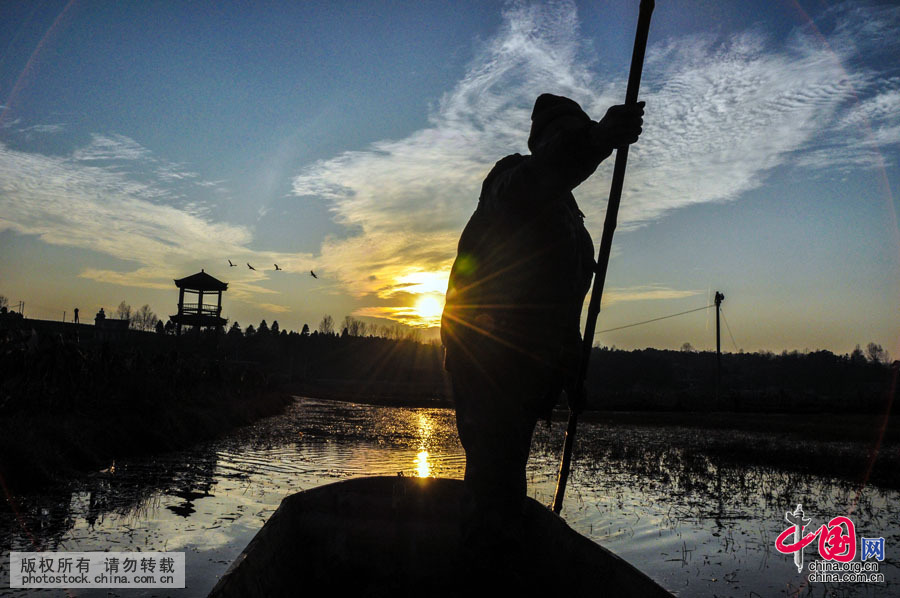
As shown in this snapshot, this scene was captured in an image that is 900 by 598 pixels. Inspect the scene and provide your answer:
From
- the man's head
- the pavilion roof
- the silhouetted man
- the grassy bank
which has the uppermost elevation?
the pavilion roof

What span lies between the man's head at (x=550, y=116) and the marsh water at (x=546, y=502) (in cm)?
489

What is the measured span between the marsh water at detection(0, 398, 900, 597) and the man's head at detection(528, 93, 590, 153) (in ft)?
16.0

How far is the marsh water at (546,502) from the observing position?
652cm

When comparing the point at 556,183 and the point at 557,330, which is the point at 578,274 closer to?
the point at 557,330

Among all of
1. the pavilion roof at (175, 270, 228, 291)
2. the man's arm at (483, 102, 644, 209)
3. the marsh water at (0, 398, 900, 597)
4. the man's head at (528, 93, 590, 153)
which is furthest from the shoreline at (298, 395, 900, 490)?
the pavilion roof at (175, 270, 228, 291)

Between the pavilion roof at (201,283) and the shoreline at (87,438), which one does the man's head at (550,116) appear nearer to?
the shoreline at (87,438)

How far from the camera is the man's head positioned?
103 inches

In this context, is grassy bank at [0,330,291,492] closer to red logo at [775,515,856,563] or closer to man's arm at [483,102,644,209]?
man's arm at [483,102,644,209]

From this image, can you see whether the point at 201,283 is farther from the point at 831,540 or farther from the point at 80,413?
the point at 831,540

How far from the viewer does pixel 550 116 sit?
269 centimetres

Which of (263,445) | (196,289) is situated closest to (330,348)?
(196,289)

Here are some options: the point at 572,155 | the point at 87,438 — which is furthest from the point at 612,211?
the point at 87,438

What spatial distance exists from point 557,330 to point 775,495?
1203 centimetres

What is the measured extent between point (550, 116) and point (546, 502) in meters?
8.30
